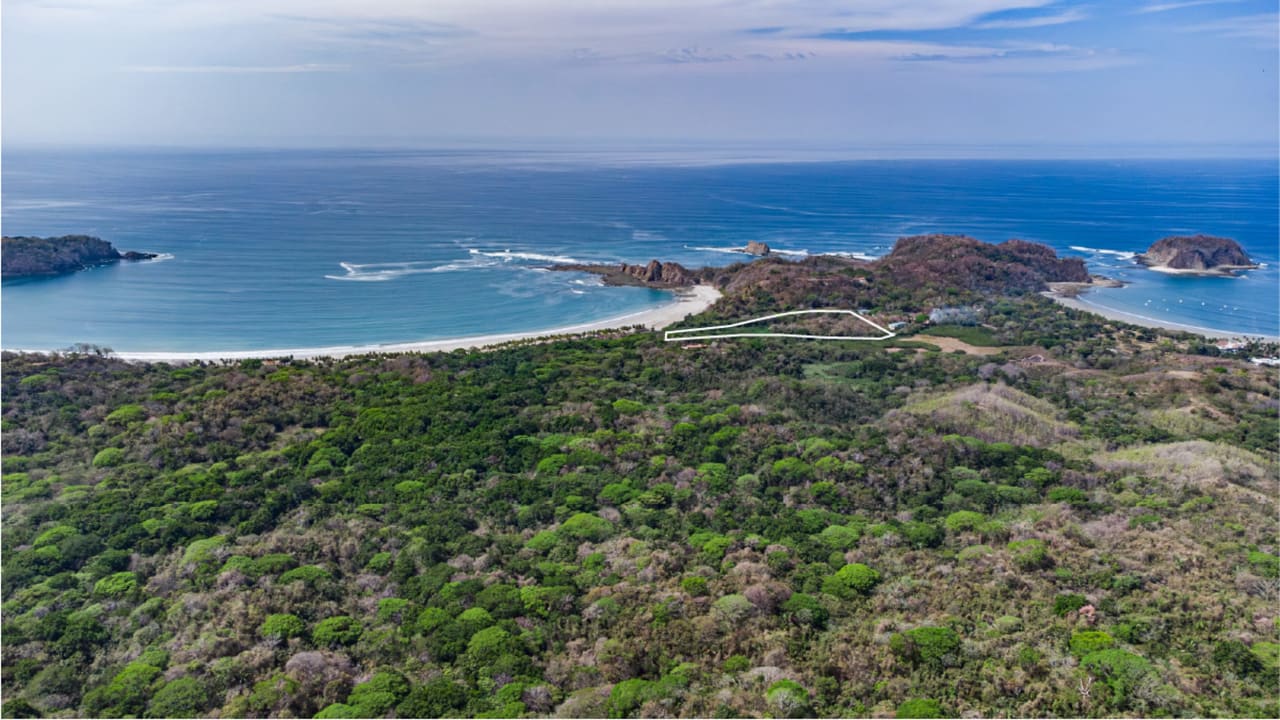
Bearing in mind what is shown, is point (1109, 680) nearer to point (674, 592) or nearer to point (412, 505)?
point (674, 592)

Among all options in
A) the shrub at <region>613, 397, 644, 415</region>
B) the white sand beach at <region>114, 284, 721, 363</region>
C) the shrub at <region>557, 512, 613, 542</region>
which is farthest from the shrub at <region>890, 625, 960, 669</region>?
the white sand beach at <region>114, 284, 721, 363</region>

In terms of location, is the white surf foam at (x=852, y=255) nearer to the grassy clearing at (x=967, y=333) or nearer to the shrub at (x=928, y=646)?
the grassy clearing at (x=967, y=333)

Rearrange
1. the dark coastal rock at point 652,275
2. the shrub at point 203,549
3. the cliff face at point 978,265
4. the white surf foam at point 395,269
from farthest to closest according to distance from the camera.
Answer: the dark coastal rock at point 652,275, the white surf foam at point 395,269, the cliff face at point 978,265, the shrub at point 203,549

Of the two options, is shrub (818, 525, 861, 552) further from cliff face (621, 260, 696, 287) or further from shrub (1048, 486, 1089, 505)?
cliff face (621, 260, 696, 287)

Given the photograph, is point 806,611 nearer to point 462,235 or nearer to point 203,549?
point 203,549

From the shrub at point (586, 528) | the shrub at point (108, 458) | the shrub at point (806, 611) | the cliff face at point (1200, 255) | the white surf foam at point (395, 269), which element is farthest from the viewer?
the cliff face at point (1200, 255)

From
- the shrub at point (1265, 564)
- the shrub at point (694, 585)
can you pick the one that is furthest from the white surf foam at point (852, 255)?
the shrub at point (694, 585)

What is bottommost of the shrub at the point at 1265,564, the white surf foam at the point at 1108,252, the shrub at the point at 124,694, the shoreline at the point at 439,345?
the shrub at the point at 124,694
